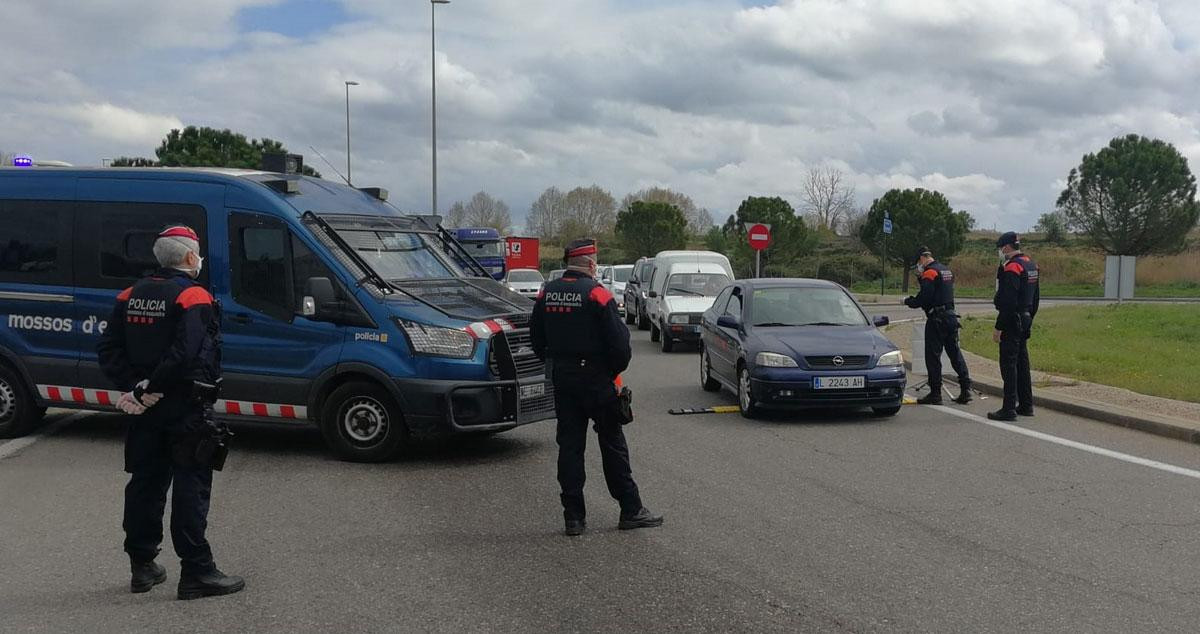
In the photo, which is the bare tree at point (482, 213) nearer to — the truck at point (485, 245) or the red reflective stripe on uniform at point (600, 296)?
the truck at point (485, 245)

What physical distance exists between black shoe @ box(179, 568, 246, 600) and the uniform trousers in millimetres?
1973

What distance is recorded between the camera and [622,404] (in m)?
6.20

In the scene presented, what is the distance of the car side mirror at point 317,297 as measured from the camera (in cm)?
816

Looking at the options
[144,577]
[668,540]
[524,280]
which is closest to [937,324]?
[668,540]

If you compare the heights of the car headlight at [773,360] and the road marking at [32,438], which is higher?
the car headlight at [773,360]

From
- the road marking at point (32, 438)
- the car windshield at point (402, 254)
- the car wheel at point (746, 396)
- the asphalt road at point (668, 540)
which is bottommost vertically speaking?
the road marking at point (32, 438)

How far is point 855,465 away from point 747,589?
3.41 metres

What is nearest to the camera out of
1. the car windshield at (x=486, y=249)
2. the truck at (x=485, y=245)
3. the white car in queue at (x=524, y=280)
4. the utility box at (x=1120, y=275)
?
the utility box at (x=1120, y=275)


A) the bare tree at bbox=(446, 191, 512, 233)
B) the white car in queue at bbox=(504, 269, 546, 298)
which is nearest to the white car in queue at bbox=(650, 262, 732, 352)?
the white car in queue at bbox=(504, 269, 546, 298)

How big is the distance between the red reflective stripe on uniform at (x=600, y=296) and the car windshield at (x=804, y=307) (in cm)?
547

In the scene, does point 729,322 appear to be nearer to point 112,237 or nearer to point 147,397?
point 112,237

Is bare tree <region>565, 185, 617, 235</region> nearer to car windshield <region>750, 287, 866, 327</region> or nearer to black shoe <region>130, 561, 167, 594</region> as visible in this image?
car windshield <region>750, 287, 866, 327</region>

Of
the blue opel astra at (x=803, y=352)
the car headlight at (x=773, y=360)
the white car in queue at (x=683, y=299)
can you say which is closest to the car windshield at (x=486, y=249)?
the white car in queue at (x=683, y=299)

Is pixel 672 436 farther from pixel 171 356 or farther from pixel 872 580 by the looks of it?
pixel 171 356
